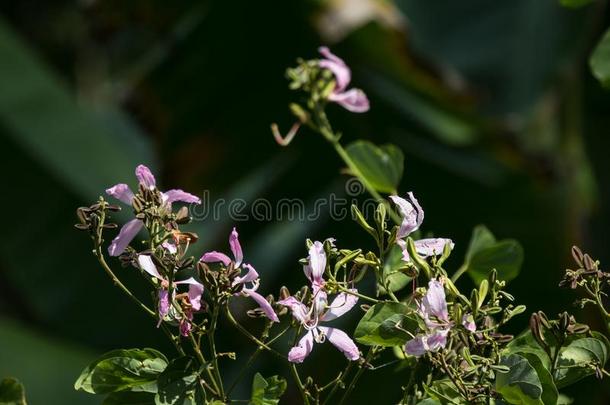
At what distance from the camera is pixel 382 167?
0.59 meters

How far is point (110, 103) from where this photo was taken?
2633mm

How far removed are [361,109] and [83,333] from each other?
4.58 ft

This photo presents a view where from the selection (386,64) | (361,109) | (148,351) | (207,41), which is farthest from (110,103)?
(148,351)

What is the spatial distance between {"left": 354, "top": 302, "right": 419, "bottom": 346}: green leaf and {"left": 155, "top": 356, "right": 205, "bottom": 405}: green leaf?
74mm

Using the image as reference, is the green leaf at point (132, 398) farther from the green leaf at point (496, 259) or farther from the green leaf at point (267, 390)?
the green leaf at point (496, 259)

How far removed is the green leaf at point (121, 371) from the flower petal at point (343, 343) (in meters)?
0.07

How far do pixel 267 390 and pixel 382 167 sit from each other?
0.22 meters

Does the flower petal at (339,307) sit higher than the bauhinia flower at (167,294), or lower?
lower

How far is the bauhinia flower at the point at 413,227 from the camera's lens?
42 cm

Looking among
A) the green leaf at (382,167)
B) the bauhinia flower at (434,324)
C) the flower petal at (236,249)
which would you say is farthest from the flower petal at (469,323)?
the green leaf at (382,167)

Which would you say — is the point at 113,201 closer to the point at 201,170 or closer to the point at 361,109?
the point at 201,170

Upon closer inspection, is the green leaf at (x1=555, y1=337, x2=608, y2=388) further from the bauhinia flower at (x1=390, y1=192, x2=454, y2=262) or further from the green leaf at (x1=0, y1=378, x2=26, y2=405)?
the green leaf at (x1=0, y1=378, x2=26, y2=405)

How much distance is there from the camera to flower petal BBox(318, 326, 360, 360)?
15.7 inches

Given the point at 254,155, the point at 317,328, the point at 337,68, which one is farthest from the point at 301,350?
the point at 254,155
